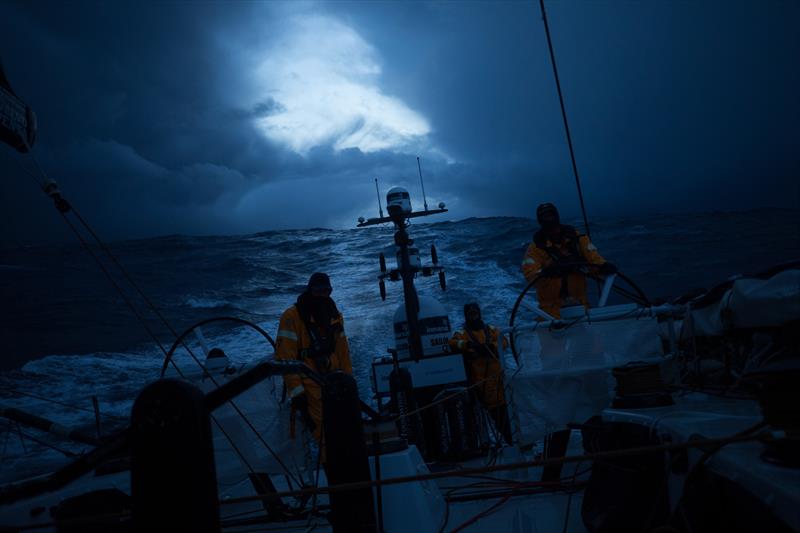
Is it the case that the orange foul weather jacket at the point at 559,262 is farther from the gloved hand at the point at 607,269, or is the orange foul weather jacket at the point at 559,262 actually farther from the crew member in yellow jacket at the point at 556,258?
the gloved hand at the point at 607,269

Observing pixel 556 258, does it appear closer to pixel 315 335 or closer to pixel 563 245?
pixel 563 245

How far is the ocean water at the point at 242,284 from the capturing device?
44.2 feet

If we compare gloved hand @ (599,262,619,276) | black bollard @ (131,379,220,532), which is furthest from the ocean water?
black bollard @ (131,379,220,532)

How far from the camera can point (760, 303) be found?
84.0 inches

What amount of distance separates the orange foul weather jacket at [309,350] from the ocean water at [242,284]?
6698 mm

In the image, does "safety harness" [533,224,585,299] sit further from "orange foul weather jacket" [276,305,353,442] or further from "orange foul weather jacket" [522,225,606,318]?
"orange foul weather jacket" [276,305,353,442]

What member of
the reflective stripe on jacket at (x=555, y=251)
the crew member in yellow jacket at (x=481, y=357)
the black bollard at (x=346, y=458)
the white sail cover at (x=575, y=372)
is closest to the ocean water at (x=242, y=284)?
the crew member in yellow jacket at (x=481, y=357)

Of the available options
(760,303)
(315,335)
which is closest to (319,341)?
(315,335)

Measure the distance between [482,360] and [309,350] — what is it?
7.95ft

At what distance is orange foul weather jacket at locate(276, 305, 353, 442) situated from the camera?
4086 millimetres

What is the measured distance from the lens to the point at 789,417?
134 cm

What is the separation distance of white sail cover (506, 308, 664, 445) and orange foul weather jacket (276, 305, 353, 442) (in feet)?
5.32

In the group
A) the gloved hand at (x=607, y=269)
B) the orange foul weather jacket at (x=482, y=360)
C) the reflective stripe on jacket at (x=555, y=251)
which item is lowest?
the orange foul weather jacket at (x=482, y=360)

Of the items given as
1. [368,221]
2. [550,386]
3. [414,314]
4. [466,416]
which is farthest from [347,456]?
[368,221]
